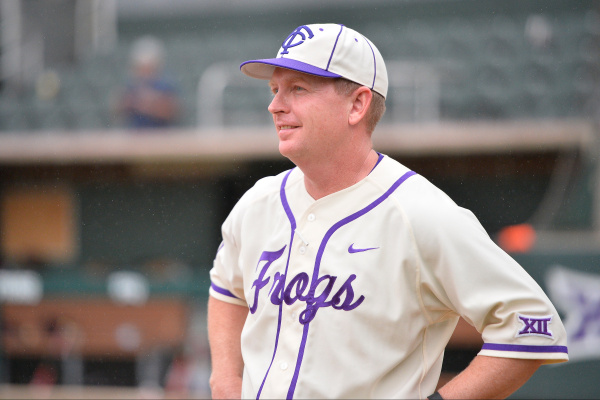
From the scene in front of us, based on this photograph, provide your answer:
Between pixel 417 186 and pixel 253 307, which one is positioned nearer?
pixel 417 186

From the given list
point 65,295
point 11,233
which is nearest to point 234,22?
point 11,233

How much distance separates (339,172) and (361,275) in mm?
247

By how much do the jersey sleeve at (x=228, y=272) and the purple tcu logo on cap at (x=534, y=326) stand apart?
72 cm

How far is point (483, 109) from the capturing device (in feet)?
21.0

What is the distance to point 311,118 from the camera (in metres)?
A: 1.58

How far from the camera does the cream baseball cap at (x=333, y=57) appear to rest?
156cm

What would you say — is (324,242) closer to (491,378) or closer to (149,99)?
(491,378)

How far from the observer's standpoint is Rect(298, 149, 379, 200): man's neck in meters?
1.65

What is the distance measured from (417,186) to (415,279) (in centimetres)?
A: 20

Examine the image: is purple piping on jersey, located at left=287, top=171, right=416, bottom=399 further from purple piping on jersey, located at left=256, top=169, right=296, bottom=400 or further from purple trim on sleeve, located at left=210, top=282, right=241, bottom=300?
purple trim on sleeve, located at left=210, top=282, right=241, bottom=300

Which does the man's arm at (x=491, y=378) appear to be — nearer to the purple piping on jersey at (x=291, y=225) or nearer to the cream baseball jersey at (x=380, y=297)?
the cream baseball jersey at (x=380, y=297)

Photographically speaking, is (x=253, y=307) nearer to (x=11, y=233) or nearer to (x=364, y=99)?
(x=364, y=99)

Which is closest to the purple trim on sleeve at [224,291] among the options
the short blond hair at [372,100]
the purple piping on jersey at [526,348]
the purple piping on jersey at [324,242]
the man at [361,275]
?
the man at [361,275]

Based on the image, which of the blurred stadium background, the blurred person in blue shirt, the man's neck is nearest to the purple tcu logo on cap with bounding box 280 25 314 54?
the man's neck
